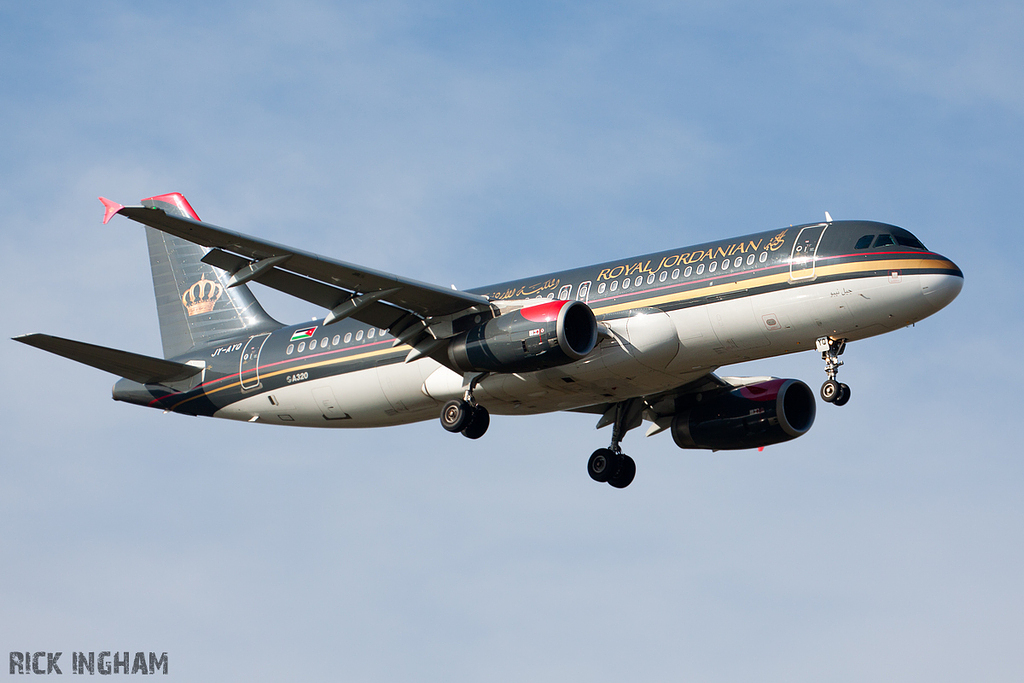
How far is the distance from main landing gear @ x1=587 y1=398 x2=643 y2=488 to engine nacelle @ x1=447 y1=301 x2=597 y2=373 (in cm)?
682

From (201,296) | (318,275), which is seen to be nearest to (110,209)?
(318,275)

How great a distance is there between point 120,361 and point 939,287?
2325 centimetres

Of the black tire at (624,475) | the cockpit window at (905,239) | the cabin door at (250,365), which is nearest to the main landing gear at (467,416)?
the black tire at (624,475)

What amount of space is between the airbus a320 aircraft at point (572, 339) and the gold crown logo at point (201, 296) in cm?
319

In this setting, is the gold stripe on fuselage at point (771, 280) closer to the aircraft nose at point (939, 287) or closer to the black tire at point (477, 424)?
the aircraft nose at point (939, 287)

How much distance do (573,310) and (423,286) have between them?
4061mm

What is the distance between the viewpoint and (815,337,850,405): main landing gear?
30094mm

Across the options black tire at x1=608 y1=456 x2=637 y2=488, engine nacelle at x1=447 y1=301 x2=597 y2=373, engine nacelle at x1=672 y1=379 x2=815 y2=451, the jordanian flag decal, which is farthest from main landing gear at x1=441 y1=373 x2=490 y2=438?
engine nacelle at x1=672 y1=379 x2=815 y2=451

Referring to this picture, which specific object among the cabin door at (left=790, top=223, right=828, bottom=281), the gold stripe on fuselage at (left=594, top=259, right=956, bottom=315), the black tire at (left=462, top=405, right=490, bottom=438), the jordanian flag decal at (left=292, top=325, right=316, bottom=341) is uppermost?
the jordanian flag decal at (left=292, top=325, right=316, bottom=341)

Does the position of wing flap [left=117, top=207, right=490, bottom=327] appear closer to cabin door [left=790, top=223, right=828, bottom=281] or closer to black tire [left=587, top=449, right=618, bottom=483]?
black tire [left=587, top=449, right=618, bottom=483]

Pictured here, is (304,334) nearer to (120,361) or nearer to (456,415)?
(120,361)

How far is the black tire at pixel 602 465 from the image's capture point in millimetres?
37500

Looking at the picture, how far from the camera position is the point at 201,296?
1706 inches

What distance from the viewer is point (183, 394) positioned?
39594 millimetres
